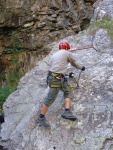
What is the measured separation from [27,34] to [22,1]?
1.21 metres

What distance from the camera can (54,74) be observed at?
19.0 feet

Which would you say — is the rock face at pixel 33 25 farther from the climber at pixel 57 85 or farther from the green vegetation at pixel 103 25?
the climber at pixel 57 85

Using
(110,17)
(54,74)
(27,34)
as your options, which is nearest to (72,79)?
(54,74)

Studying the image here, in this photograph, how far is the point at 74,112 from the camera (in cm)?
608

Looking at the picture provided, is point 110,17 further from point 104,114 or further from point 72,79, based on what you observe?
point 104,114

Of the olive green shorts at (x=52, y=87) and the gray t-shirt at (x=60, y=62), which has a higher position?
the gray t-shirt at (x=60, y=62)

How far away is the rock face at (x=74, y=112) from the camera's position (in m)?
5.60

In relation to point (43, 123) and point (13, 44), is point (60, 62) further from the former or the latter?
point (13, 44)

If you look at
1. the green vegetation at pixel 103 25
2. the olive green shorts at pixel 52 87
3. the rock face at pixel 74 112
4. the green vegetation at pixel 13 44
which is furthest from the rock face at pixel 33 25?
the olive green shorts at pixel 52 87

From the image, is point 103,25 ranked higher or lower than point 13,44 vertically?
higher

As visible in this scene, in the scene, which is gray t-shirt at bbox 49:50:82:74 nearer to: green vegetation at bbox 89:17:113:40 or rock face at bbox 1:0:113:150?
rock face at bbox 1:0:113:150

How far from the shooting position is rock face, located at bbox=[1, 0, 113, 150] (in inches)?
221

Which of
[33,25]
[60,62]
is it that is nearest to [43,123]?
[60,62]

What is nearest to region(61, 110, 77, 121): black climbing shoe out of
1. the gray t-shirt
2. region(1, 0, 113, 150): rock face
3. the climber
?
the climber
